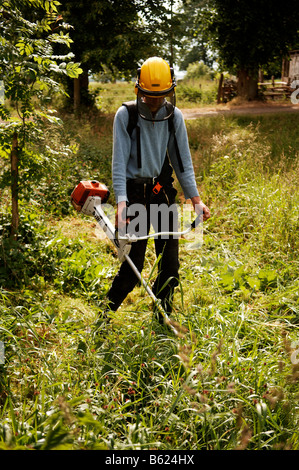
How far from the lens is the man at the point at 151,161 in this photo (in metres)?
2.69

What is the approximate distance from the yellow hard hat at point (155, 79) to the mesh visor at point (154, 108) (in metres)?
0.06

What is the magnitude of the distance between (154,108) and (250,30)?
14098mm

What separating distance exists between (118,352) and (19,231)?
2.17 m

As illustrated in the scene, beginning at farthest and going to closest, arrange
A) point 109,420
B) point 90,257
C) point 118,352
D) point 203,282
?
point 90,257 → point 203,282 → point 118,352 → point 109,420

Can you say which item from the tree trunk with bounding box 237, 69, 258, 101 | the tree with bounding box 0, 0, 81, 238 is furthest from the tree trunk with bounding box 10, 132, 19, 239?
the tree trunk with bounding box 237, 69, 258, 101

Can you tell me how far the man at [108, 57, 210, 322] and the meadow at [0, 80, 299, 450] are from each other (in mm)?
238

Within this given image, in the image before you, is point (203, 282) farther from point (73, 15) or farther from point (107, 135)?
point (73, 15)

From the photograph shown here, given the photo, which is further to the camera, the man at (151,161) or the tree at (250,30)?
the tree at (250,30)

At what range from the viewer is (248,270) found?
13.6ft

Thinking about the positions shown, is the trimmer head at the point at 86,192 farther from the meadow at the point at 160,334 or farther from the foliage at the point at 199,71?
the foliage at the point at 199,71

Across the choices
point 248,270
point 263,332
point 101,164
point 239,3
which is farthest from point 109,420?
point 239,3

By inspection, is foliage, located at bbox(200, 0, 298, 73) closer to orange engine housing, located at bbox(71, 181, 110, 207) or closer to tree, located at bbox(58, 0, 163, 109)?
tree, located at bbox(58, 0, 163, 109)

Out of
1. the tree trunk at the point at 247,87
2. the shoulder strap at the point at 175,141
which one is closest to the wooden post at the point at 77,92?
the tree trunk at the point at 247,87

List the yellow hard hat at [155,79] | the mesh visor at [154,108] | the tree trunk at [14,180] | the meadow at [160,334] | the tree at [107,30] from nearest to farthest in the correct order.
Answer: the meadow at [160,334] → the yellow hard hat at [155,79] → the mesh visor at [154,108] → the tree trunk at [14,180] → the tree at [107,30]
